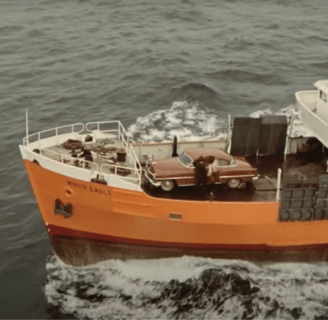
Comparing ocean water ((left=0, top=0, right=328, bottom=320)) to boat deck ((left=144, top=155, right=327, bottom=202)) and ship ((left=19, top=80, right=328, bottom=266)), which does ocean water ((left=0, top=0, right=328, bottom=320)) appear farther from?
boat deck ((left=144, top=155, right=327, bottom=202))

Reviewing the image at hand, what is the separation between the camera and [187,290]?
740 inches

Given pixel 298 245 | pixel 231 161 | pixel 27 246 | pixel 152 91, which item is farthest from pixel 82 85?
pixel 298 245

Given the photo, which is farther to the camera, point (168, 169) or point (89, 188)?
point (168, 169)

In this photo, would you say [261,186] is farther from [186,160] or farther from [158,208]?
[158,208]

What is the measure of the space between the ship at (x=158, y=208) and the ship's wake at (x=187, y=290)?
512 mm

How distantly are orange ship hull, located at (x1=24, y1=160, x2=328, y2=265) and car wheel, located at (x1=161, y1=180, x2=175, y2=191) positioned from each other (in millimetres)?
1208

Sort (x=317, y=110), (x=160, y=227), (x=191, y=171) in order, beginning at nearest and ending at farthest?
(x=160, y=227) → (x=191, y=171) → (x=317, y=110)

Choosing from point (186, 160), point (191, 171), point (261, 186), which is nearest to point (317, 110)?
point (261, 186)

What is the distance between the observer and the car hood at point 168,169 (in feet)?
61.1

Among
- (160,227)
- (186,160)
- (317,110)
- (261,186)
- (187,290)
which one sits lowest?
(187,290)

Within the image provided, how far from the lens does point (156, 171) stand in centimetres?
1869

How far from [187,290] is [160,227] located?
261 centimetres

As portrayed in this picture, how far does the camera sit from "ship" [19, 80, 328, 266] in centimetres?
1775

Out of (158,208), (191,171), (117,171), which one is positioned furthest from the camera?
(191,171)
